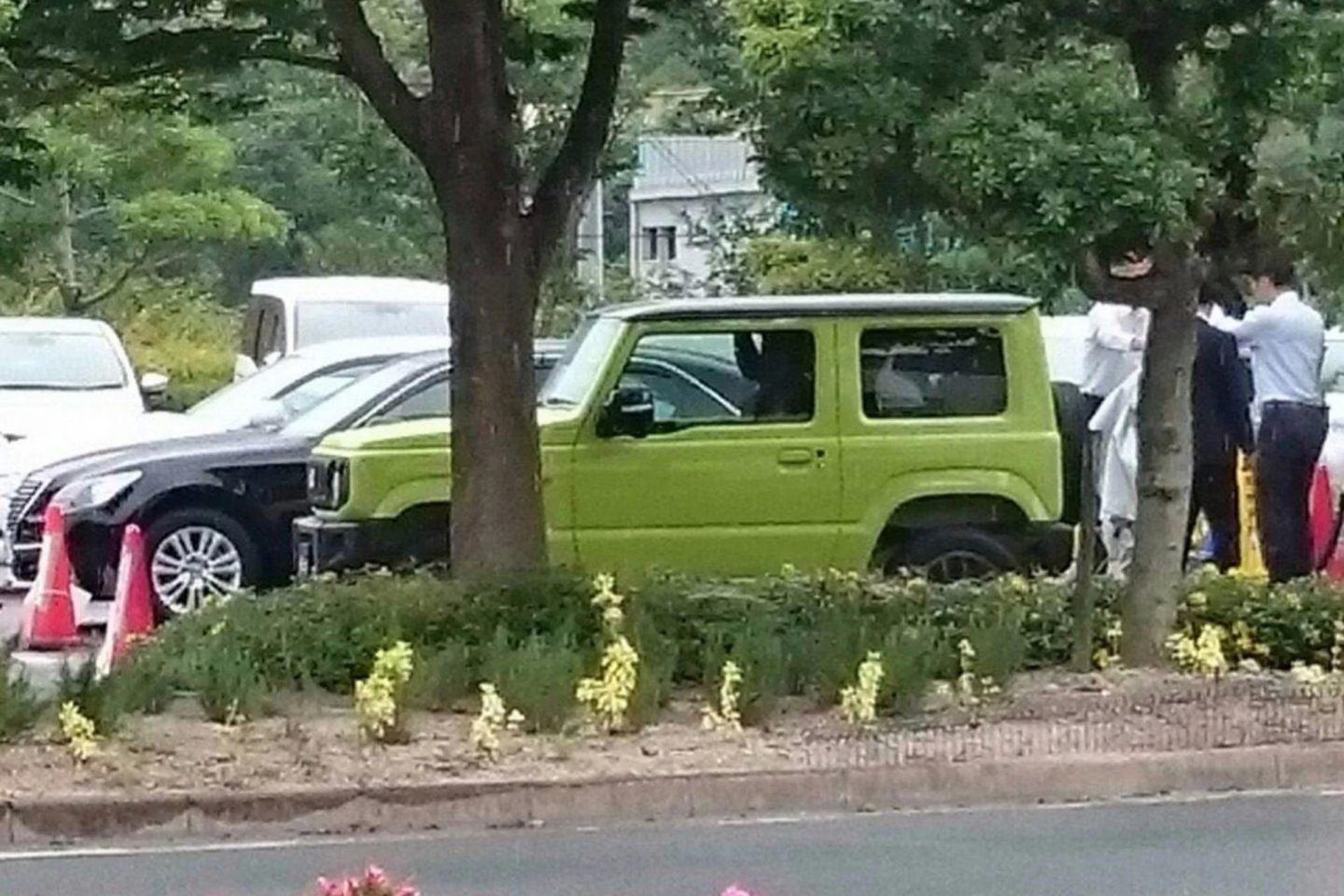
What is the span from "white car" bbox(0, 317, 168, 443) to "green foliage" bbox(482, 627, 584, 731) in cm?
1106

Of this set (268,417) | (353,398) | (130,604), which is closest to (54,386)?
(268,417)

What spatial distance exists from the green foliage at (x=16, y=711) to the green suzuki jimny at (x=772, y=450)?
14.3 ft

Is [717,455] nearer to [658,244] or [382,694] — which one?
[382,694]

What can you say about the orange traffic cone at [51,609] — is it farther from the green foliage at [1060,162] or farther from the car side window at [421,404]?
the green foliage at [1060,162]

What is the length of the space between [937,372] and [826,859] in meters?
6.59

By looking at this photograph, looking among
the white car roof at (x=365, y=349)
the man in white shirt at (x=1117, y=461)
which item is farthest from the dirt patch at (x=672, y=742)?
the white car roof at (x=365, y=349)

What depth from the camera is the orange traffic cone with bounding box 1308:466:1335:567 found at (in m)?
17.3

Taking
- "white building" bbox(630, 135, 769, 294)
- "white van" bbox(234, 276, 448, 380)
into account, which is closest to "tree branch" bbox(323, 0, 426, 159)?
"white van" bbox(234, 276, 448, 380)

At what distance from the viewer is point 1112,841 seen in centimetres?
1002

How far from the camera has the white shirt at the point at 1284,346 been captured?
620 inches

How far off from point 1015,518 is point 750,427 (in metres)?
1.52

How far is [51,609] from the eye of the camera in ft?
53.8

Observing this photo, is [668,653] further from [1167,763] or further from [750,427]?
[750,427]

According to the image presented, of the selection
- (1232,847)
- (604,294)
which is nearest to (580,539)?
(1232,847)
